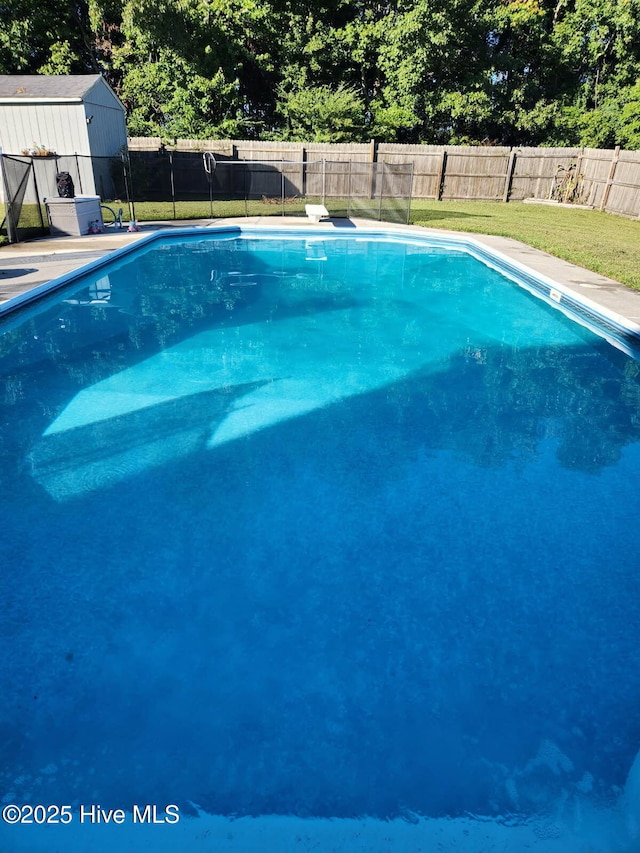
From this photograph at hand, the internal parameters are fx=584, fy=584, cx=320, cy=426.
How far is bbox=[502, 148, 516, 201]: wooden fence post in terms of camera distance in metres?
21.4

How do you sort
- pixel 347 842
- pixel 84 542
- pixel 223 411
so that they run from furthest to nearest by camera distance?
pixel 223 411 → pixel 84 542 → pixel 347 842

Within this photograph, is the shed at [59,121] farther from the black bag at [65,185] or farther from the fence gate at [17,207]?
the fence gate at [17,207]

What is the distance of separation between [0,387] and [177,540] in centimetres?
347

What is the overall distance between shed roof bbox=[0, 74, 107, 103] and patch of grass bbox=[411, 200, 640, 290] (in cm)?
1039

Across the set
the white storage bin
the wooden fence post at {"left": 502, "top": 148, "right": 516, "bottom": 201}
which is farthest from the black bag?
the wooden fence post at {"left": 502, "top": 148, "right": 516, "bottom": 201}

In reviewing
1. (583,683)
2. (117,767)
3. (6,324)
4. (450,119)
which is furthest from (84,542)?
(450,119)

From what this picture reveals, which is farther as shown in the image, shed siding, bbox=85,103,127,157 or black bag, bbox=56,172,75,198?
shed siding, bbox=85,103,127,157

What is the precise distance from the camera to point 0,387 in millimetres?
6008

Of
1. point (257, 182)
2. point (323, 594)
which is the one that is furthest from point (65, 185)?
point (323, 594)

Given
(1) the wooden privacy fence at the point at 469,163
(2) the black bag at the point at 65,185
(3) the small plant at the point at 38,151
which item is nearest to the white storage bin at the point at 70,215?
(2) the black bag at the point at 65,185

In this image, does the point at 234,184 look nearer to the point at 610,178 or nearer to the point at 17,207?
the point at 17,207

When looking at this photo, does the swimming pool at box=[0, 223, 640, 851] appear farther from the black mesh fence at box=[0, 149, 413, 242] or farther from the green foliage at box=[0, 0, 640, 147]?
the green foliage at box=[0, 0, 640, 147]

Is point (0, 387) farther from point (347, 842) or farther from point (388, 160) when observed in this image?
point (388, 160)

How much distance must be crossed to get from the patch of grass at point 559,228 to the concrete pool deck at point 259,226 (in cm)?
42
